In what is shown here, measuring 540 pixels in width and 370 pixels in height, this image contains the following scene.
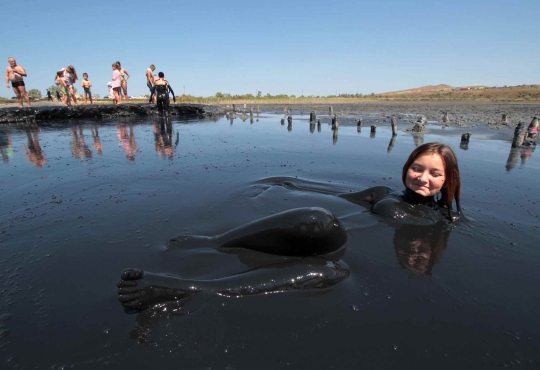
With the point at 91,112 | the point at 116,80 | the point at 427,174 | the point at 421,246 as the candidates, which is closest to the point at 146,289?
the point at 421,246

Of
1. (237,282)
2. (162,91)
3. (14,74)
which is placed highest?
(14,74)

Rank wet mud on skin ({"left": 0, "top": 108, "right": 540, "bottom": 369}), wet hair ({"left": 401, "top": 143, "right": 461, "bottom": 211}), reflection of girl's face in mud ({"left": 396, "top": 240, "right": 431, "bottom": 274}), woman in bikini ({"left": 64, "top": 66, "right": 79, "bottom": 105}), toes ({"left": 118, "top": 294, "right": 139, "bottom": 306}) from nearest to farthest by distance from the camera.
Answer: wet mud on skin ({"left": 0, "top": 108, "right": 540, "bottom": 369}) → toes ({"left": 118, "top": 294, "right": 139, "bottom": 306}) → reflection of girl's face in mud ({"left": 396, "top": 240, "right": 431, "bottom": 274}) → wet hair ({"left": 401, "top": 143, "right": 461, "bottom": 211}) → woman in bikini ({"left": 64, "top": 66, "right": 79, "bottom": 105})

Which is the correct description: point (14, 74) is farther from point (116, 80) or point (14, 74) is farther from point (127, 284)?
point (127, 284)

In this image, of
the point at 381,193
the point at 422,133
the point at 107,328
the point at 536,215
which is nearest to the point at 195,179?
the point at 381,193

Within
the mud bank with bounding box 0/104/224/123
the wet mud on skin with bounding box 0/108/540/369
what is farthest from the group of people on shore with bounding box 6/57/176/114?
the wet mud on skin with bounding box 0/108/540/369

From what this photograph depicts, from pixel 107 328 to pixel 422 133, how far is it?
45.4 ft

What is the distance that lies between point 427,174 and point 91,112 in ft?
59.5

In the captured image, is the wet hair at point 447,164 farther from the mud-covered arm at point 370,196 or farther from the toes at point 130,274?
the toes at point 130,274

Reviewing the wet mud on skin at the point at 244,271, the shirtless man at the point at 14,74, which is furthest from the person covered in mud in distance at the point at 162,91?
the wet mud on skin at the point at 244,271

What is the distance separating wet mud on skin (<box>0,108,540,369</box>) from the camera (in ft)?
5.29

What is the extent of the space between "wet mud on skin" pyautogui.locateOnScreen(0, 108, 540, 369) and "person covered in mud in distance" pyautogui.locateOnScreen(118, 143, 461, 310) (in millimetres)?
73

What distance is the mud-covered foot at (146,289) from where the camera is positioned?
1.86 metres

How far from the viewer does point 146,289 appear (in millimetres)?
1887

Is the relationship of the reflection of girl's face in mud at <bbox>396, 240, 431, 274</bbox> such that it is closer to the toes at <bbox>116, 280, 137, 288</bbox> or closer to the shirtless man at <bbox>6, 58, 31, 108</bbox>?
the toes at <bbox>116, 280, 137, 288</bbox>
